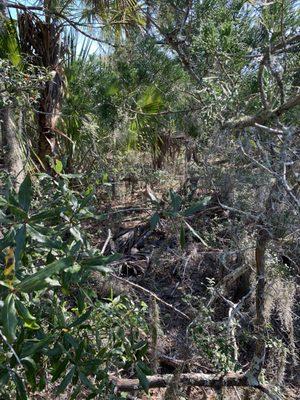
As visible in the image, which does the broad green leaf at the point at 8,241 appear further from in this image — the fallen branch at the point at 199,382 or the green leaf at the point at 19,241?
the fallen branch at the point at 199,382

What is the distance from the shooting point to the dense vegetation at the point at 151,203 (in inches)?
63.4

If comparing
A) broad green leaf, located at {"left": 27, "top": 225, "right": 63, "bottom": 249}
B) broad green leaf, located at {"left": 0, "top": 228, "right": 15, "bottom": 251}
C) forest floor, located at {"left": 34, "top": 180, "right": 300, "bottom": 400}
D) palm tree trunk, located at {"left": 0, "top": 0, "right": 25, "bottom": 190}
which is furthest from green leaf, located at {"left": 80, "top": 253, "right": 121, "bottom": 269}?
palm tree trunk, located at {"left": 0, "top": 0, "right": 25, "bottom": 190}

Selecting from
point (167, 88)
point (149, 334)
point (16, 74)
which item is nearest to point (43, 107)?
point (167, 88)

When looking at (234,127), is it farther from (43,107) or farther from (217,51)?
(43,107)

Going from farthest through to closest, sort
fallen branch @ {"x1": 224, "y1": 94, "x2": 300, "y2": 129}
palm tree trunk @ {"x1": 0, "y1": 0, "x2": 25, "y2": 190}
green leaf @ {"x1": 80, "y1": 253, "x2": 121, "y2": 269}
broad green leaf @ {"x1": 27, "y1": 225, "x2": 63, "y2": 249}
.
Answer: palm tree trunk @ {"x1": 0, "y1": 0, "x2": 25, "y2": 190}, fallen branch @ {"x1": 224, "y1": 94, "x2": 300, "y2": 129}, green leaf @ {"x1": 80, "y1": 253, "x2": 121, "y2": 269}, broad green leaf @ {"x1": 27, "y1": 225, "x2": 63, "y2": 249}

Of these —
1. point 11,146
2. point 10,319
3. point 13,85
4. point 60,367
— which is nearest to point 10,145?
point 11,146

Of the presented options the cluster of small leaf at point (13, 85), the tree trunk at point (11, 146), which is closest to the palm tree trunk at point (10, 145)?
the tree trunk at point (11, 146)

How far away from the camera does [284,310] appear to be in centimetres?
317

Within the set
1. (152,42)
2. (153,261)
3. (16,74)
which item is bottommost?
(153,261)

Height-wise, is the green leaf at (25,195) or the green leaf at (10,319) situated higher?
the green leaf at (25,195)

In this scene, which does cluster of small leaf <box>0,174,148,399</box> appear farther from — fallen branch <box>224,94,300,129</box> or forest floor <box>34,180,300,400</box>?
fallen branch <box>224,94,300,129</box>

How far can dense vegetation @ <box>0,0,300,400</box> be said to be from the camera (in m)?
1.61

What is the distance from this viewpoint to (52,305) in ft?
6.17

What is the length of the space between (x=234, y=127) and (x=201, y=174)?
1.57 metres
